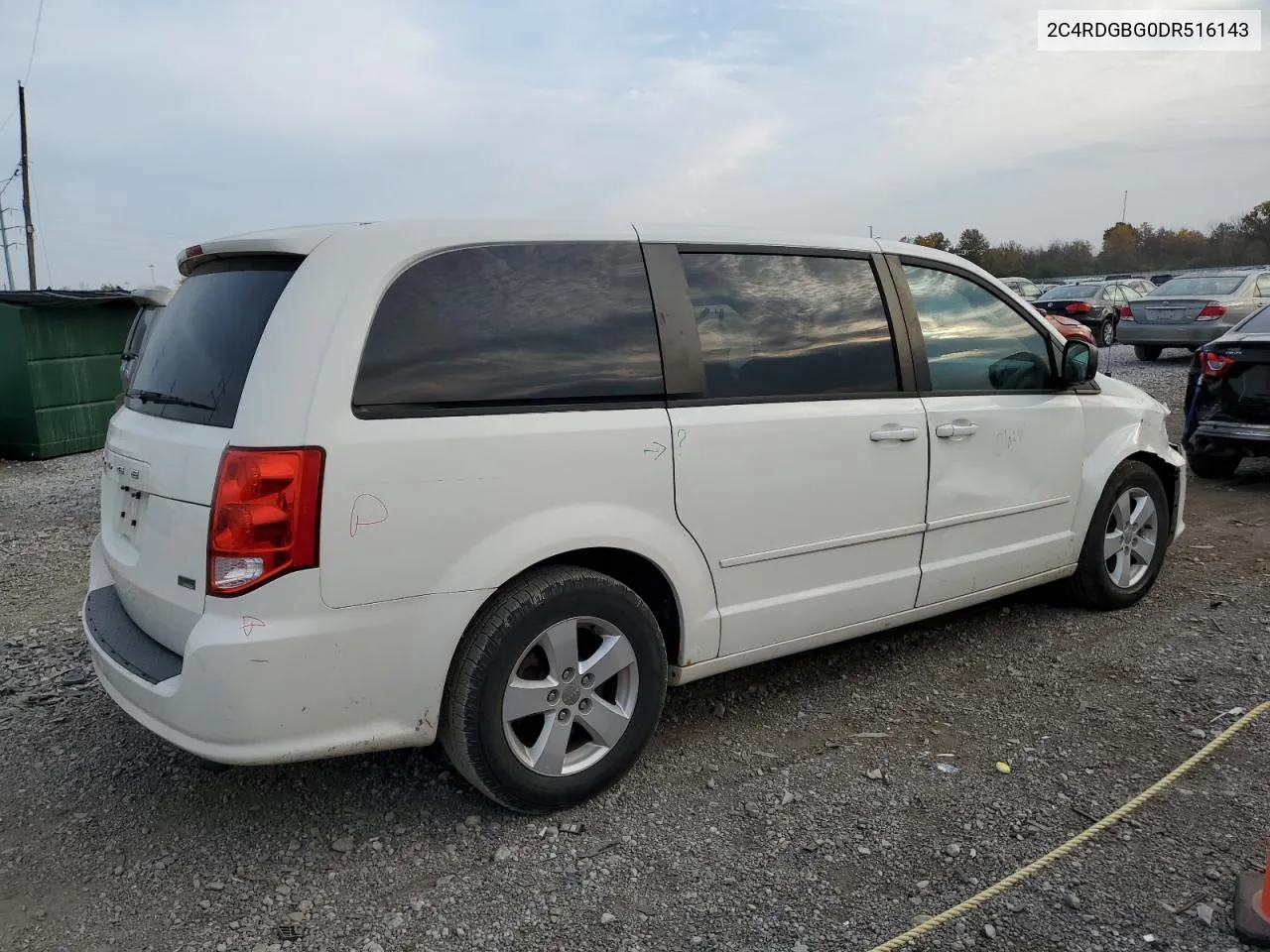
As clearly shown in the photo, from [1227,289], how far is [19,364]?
685 inches

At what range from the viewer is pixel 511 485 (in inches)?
109

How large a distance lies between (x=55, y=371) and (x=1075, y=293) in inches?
780

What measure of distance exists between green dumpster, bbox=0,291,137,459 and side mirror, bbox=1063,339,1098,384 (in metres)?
9.87

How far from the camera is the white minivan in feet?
8.35

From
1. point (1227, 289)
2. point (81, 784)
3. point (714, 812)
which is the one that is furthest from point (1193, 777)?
point (1227, 289)

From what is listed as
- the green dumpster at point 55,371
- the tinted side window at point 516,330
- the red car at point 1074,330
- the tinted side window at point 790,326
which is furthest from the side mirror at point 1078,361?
the green dumpster at point 55,371

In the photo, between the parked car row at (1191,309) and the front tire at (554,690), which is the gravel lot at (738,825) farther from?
the parked car row at (1191,309)

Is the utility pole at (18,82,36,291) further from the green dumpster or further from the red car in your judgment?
the red car

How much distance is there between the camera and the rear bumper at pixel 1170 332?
15648 mm

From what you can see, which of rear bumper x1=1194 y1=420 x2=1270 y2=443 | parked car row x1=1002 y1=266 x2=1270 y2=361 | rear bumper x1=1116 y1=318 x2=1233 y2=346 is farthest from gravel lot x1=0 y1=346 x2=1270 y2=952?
rear bumper x1=1116 y1=318 x2=1233 y2=346

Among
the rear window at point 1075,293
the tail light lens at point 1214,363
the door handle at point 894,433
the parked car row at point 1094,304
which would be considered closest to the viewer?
the door handle at point 894,433

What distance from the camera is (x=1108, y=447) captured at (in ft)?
14.7

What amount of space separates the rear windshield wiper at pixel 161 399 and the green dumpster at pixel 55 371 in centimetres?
863

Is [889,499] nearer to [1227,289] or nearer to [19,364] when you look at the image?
[19,364]
